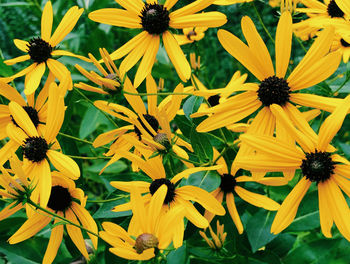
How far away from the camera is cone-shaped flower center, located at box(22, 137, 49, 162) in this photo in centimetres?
86

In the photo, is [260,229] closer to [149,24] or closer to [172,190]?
[172,190]

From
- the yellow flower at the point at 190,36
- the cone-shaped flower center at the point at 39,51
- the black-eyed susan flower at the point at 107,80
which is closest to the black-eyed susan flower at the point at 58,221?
the black-eyed susan flower at the point at 107,80

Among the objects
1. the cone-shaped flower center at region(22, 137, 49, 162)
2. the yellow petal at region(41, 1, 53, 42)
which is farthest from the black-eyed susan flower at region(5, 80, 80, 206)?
the yellow petal at region(41, 1, 53, 42)

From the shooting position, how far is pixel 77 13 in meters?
0.98

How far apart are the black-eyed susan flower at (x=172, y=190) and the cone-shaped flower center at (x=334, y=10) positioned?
0.57 metres

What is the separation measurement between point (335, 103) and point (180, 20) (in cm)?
37

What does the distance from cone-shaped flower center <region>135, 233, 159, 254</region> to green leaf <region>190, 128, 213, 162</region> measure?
0.24 meters

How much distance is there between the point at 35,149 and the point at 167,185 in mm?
302

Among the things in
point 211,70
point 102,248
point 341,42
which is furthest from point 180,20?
point 211,70

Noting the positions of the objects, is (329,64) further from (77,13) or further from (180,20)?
(77,13)

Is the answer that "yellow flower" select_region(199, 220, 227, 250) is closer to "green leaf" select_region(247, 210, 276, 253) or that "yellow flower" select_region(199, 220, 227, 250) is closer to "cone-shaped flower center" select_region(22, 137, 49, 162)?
"green leaf" select_region(247, 210, 276, 253)

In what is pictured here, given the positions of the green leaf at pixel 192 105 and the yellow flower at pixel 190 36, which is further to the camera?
the yellow flower at pixel 190 36

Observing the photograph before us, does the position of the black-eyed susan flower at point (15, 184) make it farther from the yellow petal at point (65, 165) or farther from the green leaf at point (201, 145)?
the green leaf at point (201, 145)

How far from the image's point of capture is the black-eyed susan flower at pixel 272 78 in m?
0.72
